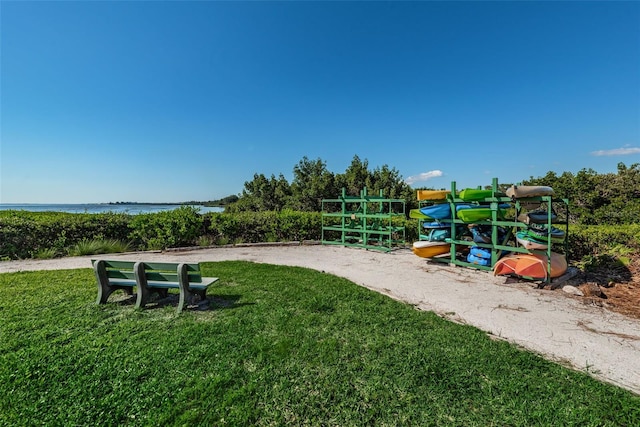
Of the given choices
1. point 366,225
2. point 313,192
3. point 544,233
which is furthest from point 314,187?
point 544,233

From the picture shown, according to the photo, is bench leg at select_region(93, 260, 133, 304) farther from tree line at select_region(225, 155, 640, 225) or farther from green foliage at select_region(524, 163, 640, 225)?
green foliage at select_region(524, 163, 640, 225)

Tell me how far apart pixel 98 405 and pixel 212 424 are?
1011 mm

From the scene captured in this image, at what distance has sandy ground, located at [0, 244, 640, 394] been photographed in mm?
3121

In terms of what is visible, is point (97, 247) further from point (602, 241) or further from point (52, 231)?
point (602, 241)

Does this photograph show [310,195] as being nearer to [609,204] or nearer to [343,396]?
[609,204]

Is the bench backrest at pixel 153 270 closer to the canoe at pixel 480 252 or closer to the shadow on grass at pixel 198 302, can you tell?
the shadow on grass at pixel 198 302

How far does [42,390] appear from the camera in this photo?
2461 mm

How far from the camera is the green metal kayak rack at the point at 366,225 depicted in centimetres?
1009

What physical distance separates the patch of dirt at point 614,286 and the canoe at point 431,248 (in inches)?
101

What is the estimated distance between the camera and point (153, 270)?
450cm

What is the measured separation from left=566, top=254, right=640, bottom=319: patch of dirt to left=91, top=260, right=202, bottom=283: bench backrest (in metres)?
6.36

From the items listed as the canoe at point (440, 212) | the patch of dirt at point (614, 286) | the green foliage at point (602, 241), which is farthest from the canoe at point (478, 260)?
the green foliage at point (602, 241)

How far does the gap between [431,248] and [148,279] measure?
6.42 metres

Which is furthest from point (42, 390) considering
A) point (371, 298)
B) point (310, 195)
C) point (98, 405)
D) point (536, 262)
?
point (310, 195)
